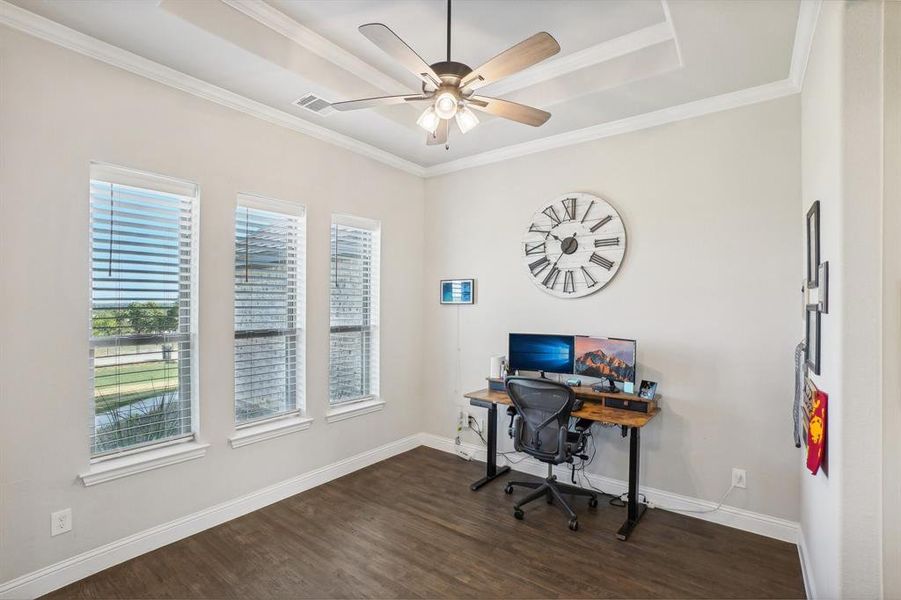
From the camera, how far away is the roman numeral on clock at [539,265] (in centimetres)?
381

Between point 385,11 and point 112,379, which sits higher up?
point 385,11

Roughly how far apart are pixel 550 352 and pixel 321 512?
206 cm

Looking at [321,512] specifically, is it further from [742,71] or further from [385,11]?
[742,71]

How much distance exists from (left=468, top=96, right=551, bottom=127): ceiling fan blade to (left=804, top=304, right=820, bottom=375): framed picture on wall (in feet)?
5.22

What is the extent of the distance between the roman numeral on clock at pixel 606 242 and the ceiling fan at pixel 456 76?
1372mm

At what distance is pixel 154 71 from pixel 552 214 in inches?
115

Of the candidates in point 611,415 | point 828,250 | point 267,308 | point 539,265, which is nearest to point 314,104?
point 267,308

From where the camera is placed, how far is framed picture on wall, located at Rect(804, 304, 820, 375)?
2.07 m

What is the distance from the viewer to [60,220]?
2.35m

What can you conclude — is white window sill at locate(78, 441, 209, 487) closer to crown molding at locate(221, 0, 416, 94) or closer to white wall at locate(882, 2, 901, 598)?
crown molding at locate(221, 0, 416, 94)

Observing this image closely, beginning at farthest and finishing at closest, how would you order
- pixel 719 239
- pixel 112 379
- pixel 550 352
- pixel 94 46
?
1. pixel 550 352
2. pixel 719 239
3. pixel 112 379
4. pixel 94 46

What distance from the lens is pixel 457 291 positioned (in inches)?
173

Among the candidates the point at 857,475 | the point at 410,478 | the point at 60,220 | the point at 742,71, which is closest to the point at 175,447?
the point at 60,220

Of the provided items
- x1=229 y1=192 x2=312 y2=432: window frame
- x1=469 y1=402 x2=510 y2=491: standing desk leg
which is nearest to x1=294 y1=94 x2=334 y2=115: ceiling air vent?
x1=229 y1=192 x2=312 y2=432: window frame
